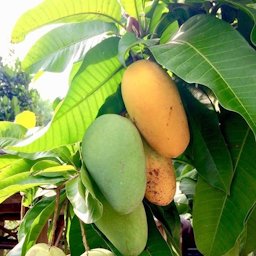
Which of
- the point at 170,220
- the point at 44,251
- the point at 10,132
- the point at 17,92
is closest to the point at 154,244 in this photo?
the point at 170,220

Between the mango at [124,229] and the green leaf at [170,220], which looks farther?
the green leaf at [170,220]

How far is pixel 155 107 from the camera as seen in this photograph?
0.57m

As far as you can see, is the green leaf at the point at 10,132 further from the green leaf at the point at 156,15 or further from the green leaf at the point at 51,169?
the green leaf at the point at 156,15

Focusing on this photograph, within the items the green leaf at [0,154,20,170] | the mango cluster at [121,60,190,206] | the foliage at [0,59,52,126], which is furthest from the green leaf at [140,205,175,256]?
the foliage at [0,59,52,126]

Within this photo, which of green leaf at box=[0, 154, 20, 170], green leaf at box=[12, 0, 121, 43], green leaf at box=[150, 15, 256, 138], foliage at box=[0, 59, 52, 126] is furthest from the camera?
foliage at box=[0, 59, 52, 126]

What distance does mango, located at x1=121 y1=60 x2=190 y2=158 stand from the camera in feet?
1.89

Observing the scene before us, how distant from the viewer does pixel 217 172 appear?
64cm

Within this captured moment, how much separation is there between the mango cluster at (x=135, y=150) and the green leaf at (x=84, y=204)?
0.02 meters

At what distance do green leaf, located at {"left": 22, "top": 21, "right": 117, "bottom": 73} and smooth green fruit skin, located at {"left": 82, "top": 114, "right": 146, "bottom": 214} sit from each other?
0.48 ft

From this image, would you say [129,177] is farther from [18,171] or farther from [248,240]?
[248,240]

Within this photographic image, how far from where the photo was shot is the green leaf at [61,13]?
1.98 ft


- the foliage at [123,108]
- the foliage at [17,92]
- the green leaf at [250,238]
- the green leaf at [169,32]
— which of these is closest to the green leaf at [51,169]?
the foliage at [123,108]

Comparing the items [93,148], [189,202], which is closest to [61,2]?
[93,148]

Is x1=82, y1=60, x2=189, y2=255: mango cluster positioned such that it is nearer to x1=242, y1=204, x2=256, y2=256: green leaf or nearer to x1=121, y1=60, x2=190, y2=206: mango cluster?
x1=121, y1=60, x2=190, y2=206: mango cluster
